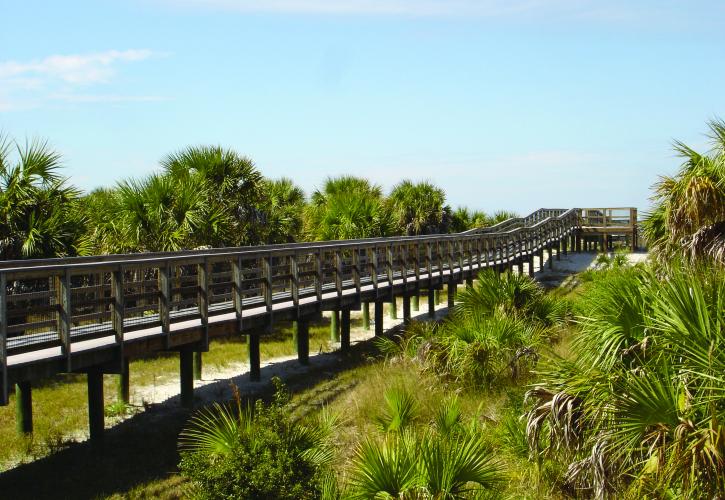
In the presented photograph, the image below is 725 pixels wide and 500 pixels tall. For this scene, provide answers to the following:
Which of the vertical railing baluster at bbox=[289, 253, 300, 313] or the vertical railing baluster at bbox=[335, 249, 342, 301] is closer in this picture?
the vertical railing baluster at bbox=[289, 253, 300, 313]

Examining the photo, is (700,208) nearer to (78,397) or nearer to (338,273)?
(338,273)

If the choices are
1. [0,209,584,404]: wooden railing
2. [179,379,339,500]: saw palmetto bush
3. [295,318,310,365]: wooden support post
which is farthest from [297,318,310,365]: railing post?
[179,379,339,500]: saw palmetto bush

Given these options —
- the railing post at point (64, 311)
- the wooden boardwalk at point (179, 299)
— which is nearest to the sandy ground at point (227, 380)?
the wooden boardwalk at point (179, 299)

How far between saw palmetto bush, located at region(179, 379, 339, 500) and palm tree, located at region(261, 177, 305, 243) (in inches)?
677

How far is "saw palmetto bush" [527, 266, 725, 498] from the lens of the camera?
635 cm

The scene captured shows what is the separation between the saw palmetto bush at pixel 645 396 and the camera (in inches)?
250

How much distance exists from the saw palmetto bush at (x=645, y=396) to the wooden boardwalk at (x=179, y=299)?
22.0 feet

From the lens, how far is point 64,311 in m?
11.6

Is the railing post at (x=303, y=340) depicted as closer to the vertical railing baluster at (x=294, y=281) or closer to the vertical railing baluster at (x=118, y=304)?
the vertical railing baluster at (x=294, y=281)

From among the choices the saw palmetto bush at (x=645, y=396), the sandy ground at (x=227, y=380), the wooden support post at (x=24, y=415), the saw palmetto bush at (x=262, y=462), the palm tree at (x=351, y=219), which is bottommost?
the sandy ground at (x=227, y=380)

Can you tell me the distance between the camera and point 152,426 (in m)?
14.9

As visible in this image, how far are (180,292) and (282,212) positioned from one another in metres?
15.1

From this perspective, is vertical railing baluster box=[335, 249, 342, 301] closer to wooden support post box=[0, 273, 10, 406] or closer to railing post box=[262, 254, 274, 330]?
railing post box=[262, 254, 274, 330]

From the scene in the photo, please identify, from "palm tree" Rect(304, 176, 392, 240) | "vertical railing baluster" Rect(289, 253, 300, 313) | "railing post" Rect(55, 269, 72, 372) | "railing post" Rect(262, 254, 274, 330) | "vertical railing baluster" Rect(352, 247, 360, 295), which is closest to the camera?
"railing post" Rect(55, 269, 72, 372)
